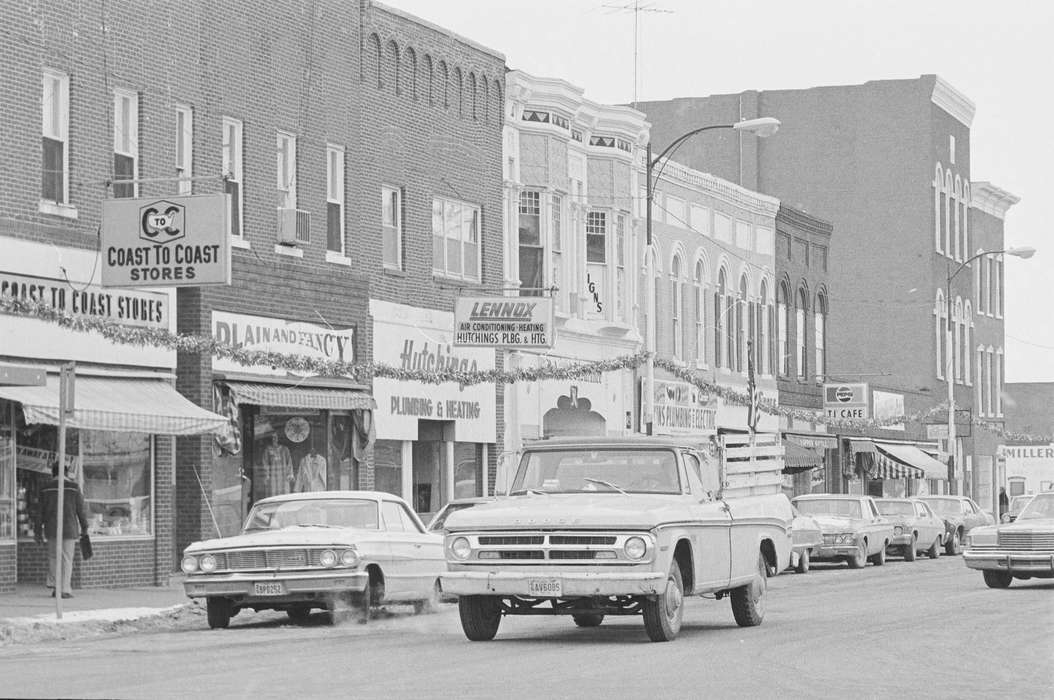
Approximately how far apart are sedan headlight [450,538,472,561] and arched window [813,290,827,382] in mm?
44196

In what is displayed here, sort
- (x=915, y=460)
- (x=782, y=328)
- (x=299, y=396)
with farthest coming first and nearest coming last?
(x=915, y=460), (x=782, y=328), (x=299, y=396)

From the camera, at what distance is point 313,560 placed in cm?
2019

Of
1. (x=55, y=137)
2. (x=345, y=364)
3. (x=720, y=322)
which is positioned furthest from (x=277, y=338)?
(x=720, y=322)

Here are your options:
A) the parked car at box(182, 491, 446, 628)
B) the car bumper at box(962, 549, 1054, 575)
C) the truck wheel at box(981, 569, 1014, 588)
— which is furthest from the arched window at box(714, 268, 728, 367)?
the parked car at box(182, 491, 446, 628)

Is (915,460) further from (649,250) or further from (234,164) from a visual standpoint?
(234,164)

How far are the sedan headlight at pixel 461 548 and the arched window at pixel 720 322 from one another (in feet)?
114

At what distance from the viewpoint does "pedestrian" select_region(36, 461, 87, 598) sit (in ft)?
79.2

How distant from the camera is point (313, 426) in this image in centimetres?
3331

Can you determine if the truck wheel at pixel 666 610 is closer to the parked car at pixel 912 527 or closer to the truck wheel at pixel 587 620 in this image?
the truck wheel at pixel 587 620

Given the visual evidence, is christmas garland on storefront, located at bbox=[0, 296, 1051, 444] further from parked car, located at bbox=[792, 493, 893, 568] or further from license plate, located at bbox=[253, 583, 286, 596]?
license plate, located at bbox=[253, 583, 286, 596]

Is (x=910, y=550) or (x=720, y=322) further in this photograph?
(x=720, y=322)

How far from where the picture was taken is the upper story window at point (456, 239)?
37.8 meters

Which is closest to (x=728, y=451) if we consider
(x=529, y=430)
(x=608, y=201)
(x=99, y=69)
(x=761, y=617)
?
(x=761, y=617)

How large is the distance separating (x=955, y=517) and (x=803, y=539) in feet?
38.6
